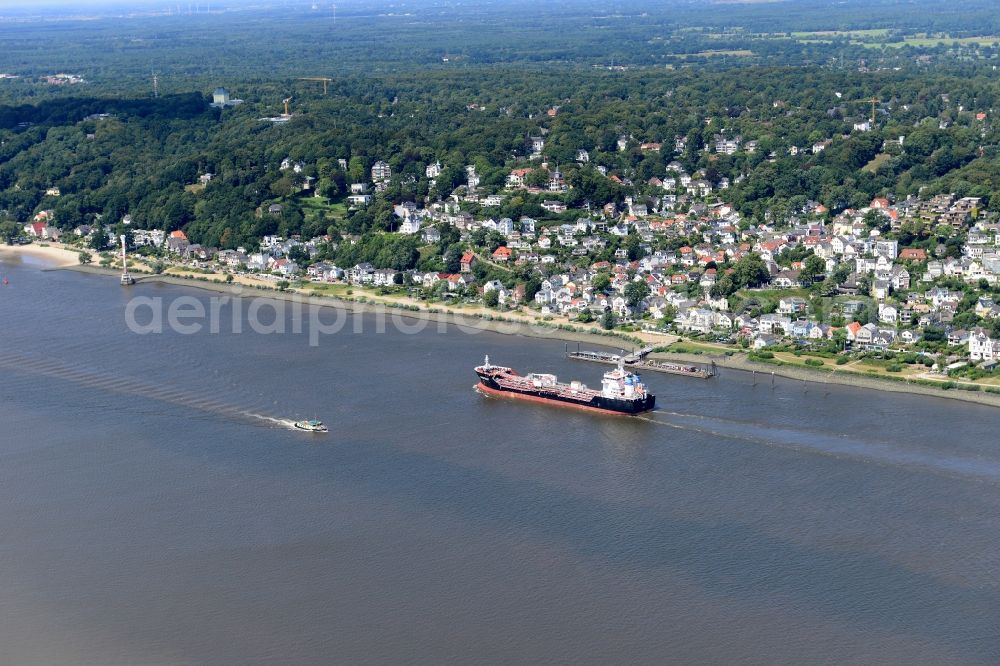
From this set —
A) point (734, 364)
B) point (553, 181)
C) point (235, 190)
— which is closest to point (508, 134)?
point (553, 181)

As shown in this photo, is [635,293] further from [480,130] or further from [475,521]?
[480,130]

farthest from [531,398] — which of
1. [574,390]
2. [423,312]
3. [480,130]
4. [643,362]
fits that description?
[480,130]

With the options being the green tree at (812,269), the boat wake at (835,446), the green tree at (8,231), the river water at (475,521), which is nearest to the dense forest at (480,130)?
the green tree at (8,231)

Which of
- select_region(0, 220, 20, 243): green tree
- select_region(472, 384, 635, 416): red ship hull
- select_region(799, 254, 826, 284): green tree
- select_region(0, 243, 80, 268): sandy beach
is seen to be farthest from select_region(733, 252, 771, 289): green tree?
select_region(0, 220, 20, 243): green tree

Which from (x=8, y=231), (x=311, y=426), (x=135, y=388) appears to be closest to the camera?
(x=311, y=426)

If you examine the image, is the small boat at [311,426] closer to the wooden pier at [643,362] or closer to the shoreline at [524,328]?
the wooden pier at [643,362]

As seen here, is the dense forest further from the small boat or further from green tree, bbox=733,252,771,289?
the small boat
